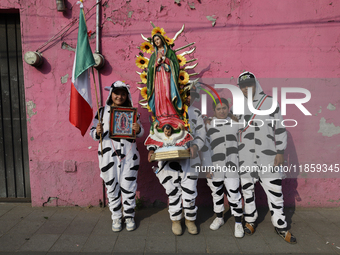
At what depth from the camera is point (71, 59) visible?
157 inches

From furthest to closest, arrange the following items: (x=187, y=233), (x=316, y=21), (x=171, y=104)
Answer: (x=316, y=21)
(x=187, y=233)
(x=171, y=104)

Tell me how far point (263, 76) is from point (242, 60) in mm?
463

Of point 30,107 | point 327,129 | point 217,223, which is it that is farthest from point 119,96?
point 327,129

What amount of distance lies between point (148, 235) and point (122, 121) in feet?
5.42

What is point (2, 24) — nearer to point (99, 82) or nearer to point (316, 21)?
point (99, 82)

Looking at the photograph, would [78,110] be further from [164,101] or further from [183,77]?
[183,77]

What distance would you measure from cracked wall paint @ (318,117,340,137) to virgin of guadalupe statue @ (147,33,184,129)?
270 centimetres

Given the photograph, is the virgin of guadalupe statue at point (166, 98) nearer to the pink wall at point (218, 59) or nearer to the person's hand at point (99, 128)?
the person's hand at point (99, 128)

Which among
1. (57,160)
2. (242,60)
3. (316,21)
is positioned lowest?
(57,160)

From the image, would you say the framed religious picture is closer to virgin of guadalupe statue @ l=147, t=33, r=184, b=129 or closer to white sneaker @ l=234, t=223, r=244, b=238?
virgin of guadalupe statue @ l=147, t=33, r=184, b=129

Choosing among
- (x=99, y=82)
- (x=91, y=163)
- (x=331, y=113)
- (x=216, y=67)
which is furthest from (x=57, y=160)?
(x=331, y=113)

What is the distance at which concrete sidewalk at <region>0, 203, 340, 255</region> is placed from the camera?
9.45ft

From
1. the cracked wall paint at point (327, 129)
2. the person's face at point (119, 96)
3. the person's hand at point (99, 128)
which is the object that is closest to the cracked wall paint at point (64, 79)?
the person's face at point (119, 96)

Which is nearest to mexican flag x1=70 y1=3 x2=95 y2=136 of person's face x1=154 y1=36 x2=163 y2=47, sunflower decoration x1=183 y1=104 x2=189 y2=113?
person's face x1=154 y1=36 x2=163 y2=47
